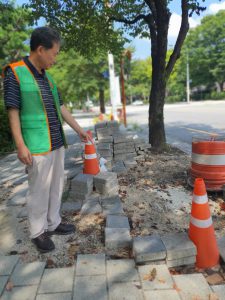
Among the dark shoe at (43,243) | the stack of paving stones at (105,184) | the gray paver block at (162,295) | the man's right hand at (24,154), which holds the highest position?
the man's right hand at (24,154)

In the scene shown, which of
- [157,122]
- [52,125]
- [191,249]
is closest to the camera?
[191,249]

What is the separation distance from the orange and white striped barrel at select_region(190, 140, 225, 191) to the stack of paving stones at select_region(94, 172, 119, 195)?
1.24 m

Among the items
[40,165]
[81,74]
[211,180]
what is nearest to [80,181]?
[40,165]

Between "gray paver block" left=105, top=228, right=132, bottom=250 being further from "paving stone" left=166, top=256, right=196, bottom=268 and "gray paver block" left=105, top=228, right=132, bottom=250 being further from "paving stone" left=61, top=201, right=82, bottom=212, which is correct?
"paving stone" left=61, top=201, right=82, bottom=212

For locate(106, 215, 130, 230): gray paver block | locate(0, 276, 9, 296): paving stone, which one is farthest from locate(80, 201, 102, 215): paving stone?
locate(0, 276, 9, 296): paving stone

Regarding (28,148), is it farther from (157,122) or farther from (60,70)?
(60,70)

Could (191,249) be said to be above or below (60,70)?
below

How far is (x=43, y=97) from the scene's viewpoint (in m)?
2.86

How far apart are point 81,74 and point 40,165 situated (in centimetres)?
2505

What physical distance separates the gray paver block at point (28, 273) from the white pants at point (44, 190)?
308 mm

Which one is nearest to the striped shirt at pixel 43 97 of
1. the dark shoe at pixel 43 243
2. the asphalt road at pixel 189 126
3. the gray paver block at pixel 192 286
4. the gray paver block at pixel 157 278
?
the dark shoe at pixel 43 243

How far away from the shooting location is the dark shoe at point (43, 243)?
3.05 m

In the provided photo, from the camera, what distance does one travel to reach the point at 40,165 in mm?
2865

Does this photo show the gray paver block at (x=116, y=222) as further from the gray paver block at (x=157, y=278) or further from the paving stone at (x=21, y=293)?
the paving stone at (x=21, y=293)
